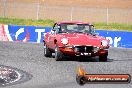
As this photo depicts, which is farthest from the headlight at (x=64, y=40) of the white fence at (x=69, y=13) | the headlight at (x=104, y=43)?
the white fence at (x=69, y=13)

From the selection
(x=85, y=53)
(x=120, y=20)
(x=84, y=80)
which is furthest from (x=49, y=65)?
(x=120, y=20)

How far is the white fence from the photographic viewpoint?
4638 centimetres

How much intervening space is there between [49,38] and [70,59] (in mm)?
1128

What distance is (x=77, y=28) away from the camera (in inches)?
637

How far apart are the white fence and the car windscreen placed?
29973mm

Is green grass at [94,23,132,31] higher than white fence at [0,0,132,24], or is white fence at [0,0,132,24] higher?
white fence at [0,0,132,24]

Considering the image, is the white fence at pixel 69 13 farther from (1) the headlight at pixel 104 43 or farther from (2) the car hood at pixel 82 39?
(1) the headlight at pixel 104 43

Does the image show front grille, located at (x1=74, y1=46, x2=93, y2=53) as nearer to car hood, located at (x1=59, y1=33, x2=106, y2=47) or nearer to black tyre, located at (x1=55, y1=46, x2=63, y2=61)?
car hood, located at (x1=59, y1=33, x2=106, y2=47)

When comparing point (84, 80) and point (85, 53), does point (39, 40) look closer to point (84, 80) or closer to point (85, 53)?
point (85, 53)

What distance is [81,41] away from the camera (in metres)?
14.6

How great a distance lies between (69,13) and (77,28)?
30871 mm

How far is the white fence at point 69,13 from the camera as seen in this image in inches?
1826

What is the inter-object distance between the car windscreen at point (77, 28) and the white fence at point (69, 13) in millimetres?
29973

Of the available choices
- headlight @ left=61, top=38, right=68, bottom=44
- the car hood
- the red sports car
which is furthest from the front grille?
headlight @ left=61, top=38, right=68, bottom=44
